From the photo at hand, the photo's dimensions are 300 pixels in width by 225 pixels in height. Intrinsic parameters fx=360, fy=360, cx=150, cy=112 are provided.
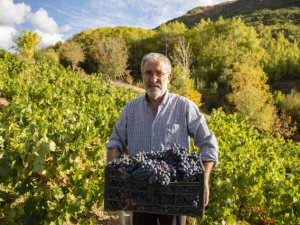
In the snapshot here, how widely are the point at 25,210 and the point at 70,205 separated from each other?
502mm

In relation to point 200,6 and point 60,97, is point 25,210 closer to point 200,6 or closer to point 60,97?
point 60,97

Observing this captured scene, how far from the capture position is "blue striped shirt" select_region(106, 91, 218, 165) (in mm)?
2943

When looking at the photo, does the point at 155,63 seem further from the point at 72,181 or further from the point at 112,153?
the point at 72,181

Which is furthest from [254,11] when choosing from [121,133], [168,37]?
[121,133]

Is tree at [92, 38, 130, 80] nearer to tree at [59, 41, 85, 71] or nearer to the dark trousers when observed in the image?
tree at [59, 41, 85, 71]

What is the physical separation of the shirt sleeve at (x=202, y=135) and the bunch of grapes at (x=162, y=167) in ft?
1.16

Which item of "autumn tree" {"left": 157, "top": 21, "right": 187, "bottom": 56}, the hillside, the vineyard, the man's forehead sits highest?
the hillside

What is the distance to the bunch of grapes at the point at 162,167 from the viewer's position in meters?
2.30

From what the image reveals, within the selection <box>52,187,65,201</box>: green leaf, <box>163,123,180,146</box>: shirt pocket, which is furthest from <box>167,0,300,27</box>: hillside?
<box>163,123,180,146</box>: shirt pocket

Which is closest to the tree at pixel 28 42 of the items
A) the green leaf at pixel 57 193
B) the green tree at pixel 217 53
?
the green tree at pixel 217 53

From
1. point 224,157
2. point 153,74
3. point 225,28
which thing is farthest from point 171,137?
point 225,28

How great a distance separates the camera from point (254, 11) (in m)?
97.9

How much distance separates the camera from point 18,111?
21.9 feet

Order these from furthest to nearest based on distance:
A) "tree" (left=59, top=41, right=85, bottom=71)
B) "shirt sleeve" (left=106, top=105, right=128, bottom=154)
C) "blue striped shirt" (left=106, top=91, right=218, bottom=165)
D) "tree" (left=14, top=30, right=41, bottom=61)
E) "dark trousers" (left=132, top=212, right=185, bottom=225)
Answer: "tree" (left=59, top=41, right=85, bottom=71) < "tree" (left=14, top=30, right=41, bottom=61) < "shirt sleeve" (left=106, top=105, right=128, bottom=154) < "blue striped shirt" (left=106, top=91, right=218, bottom=165) < "dark trousers" (left=132, top=212, right=185, bottom=225)
